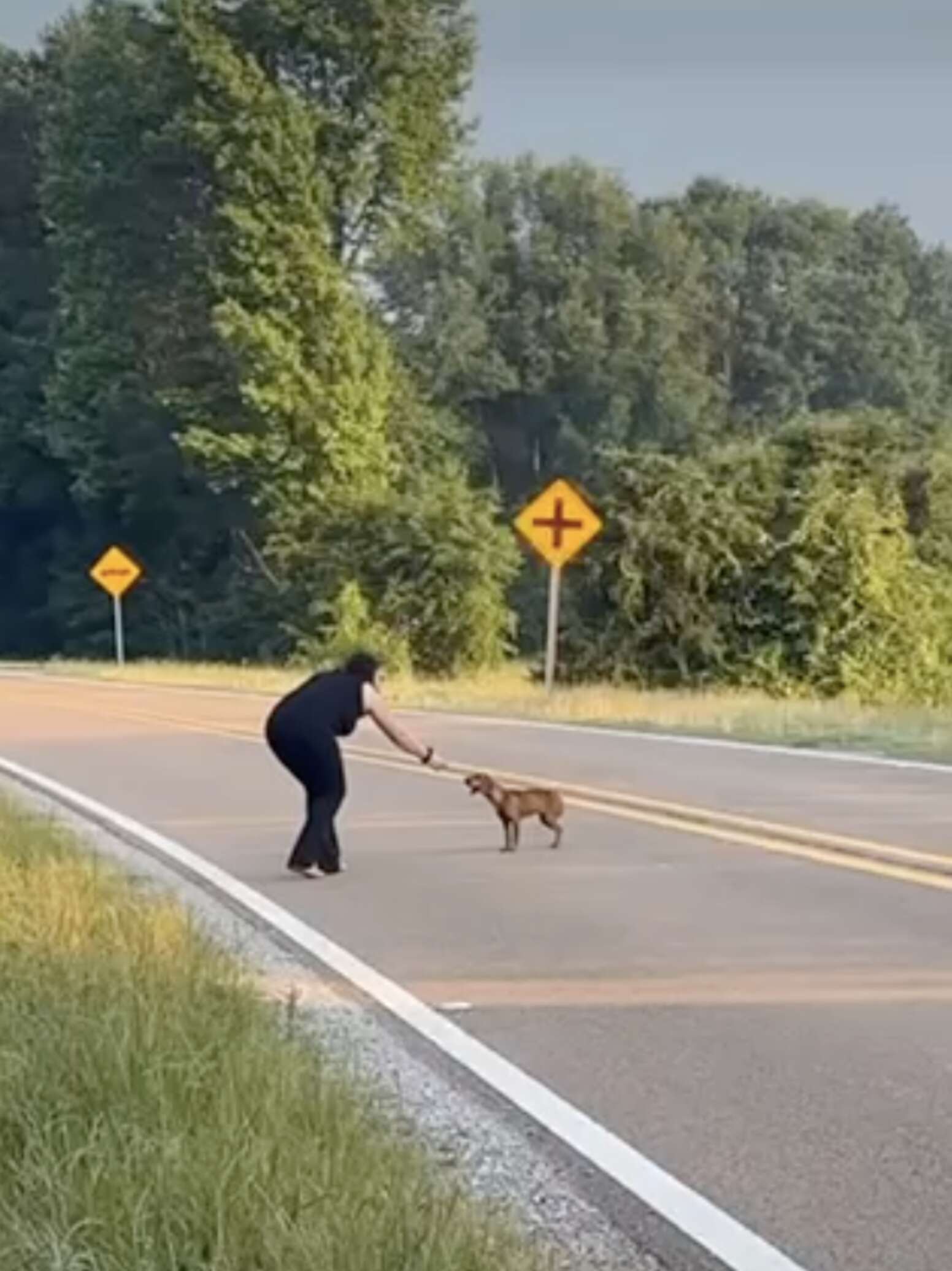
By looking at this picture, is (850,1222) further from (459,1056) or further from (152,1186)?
(459,1056)

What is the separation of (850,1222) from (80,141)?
5766cm

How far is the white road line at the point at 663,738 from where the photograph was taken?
1989 cm

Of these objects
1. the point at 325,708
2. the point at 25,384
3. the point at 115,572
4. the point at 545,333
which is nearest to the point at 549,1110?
the point at 325,708

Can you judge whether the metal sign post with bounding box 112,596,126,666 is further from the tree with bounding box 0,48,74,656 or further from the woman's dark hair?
the woman's dark hair

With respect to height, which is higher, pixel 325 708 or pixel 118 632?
pixel 325 708

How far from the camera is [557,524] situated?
31.5 meters

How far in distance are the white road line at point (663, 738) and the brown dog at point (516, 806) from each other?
215 inches

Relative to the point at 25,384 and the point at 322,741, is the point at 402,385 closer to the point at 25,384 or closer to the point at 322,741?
the point at 25,384

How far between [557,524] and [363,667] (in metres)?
18.2

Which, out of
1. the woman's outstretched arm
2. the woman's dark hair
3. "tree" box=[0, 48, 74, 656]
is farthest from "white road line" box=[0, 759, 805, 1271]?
"tree" box=[0, 48, 74, 656]

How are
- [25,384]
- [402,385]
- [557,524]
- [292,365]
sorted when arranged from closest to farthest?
1. [557,524]
2. [292,365]
3. [402,385]
4. [25,384]

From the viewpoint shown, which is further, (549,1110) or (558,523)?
(558,523)

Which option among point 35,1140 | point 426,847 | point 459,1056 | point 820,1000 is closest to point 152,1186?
point 35,1140

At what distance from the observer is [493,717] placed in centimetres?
2873
